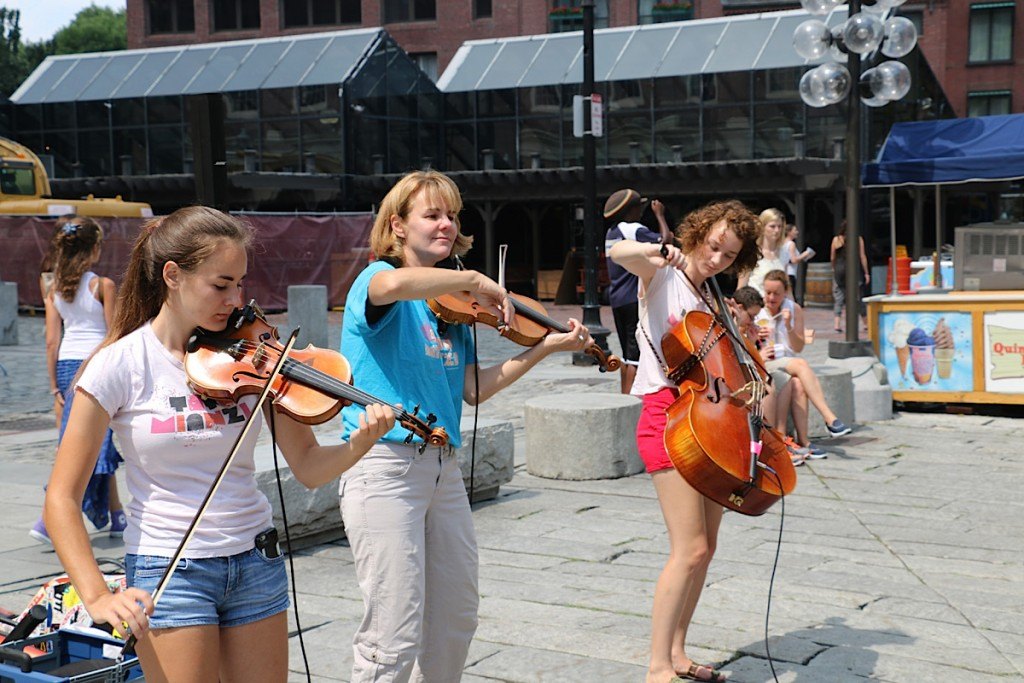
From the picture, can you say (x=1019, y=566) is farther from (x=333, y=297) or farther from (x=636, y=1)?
(x=636, y=1)

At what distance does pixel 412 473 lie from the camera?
3.32 m

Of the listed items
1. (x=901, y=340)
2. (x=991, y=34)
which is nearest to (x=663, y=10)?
(x=991, y=34)

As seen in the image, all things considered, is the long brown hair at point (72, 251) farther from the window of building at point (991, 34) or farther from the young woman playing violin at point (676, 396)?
the window of building at point (991, 34)

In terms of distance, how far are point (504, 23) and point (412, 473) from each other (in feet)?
129

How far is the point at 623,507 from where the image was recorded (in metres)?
7.38

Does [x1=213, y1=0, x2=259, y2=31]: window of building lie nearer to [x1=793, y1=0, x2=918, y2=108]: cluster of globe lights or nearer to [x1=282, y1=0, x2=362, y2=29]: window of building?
[x1=282, y1=0, x2=362, y2=29]: window of building

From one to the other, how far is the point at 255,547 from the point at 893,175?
35.8 ft

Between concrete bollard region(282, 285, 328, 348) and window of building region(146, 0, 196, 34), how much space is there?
99.3 ft

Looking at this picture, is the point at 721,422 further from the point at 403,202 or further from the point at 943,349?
the point at 943,349

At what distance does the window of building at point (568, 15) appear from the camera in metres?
40.0

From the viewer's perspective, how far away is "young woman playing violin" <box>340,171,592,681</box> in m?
3.26

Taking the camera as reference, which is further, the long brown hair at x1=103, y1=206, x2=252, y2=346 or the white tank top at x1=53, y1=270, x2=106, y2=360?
the white tank top at x1=53, y1=270, x2=106, y2=360

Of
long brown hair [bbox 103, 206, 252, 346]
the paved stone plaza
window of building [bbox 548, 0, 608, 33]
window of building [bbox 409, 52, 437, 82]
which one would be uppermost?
window of building [bbox 548, 0, 608, 33]

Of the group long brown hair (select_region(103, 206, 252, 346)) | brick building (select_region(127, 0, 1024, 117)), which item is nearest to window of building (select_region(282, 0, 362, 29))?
brick building (select_region(127, 0, 1024, 117))
